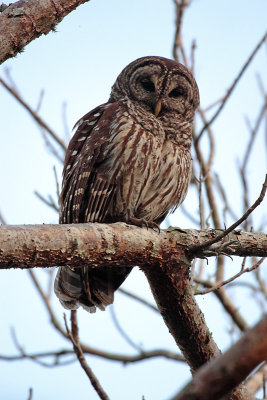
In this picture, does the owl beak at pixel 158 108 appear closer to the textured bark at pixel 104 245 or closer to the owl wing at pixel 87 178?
the owl wing at pixel 87 178

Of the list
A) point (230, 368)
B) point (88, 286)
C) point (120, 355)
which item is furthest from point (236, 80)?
point (230, 368)

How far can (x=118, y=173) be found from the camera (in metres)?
4.48

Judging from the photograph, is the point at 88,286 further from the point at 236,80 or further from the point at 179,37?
the point at 179,37

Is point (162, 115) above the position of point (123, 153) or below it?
above

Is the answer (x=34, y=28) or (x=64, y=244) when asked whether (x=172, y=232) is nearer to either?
(x=64, y=244)

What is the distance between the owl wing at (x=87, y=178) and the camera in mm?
4516

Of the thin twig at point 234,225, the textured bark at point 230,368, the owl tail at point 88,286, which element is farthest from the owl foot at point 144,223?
the textured bark at point 230,368

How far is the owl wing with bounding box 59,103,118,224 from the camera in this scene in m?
4.52

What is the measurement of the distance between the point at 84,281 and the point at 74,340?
66 centimetres

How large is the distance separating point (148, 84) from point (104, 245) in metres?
2.56

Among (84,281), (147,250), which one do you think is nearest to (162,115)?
(84,281)

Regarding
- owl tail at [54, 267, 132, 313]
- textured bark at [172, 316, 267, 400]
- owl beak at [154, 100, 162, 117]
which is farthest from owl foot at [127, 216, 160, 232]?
textured bark at [172, 316, 267, 400]

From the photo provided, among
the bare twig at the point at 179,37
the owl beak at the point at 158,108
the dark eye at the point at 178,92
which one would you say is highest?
the bare twig at the point at 179,37

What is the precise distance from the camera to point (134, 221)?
176 inches
